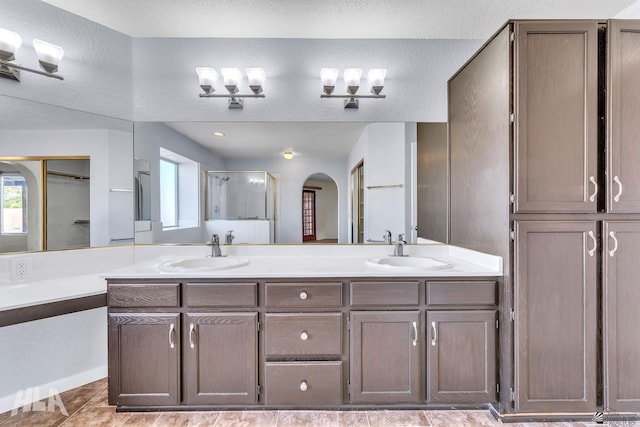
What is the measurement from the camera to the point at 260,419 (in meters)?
1.66

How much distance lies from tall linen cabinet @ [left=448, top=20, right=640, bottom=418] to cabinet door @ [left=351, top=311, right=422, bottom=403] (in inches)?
19.6

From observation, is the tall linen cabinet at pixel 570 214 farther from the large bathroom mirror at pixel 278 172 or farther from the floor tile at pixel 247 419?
the floor tile at pixel 247 419

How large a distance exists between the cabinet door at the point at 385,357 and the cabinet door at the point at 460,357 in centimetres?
9

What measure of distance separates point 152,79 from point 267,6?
1.01 meters

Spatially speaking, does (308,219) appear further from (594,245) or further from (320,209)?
(594,245)

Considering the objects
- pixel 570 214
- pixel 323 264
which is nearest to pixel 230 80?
pixel 323 264

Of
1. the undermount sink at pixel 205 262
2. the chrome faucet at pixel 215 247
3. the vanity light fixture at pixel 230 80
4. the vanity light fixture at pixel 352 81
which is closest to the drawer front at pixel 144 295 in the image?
the undermount sink at pixel 205 262

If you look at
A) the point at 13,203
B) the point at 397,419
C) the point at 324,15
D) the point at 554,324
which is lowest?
the point at 397,419

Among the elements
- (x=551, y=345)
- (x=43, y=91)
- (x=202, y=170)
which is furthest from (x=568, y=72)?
(x=43, y=91)

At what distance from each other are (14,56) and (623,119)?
345cm

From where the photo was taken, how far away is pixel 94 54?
2090mm

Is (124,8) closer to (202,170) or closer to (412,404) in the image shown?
(202,170)

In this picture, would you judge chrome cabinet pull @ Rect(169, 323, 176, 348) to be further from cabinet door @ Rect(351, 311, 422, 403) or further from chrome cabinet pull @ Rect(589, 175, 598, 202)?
chrome cabinet pull @ Rect(589, 175, 598, 202)

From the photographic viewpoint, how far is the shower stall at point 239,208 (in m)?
2.23
